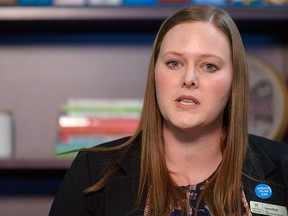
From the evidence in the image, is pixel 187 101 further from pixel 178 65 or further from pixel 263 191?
pixel 263 191

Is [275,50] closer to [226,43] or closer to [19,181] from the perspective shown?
[226,43]

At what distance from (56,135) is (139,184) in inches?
34.7

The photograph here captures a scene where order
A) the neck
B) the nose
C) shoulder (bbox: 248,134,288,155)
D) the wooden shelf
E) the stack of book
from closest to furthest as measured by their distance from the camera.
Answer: the nose
the neck
shoulder (bbox: 248,134,288,155)
the wooden shelf
the stack of book

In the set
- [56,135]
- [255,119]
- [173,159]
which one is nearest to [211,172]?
[173,159]

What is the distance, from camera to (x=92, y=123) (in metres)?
2.24

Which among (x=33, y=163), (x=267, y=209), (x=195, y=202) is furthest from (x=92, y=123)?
(x=267, y=209)

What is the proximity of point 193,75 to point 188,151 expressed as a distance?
0.24 meters

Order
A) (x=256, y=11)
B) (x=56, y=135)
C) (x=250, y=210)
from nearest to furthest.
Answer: (x=250, y=210) → (x=256, y=11) → (x=56, y=135)

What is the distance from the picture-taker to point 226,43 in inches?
64.3

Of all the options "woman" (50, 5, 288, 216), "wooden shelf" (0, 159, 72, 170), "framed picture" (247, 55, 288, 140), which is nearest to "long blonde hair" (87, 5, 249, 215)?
"woman" (50, 5, 288, 216)

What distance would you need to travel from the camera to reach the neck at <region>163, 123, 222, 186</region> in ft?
5.49

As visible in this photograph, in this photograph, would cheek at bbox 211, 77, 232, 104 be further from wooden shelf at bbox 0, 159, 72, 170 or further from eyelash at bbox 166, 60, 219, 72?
wooden shelf at bbox 0, 159, 72, 170

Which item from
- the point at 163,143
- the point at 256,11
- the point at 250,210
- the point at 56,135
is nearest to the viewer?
the point at 250,210

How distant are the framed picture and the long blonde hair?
0.60m
